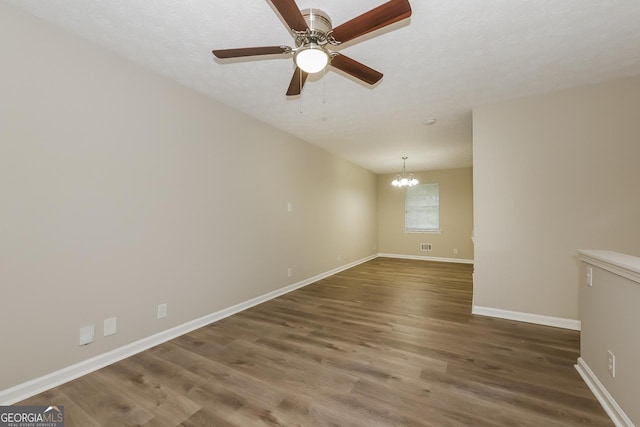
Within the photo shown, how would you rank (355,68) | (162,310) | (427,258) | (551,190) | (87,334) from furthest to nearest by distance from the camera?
(427,258) < (551,190) < (162,310) < (87,334) < (355,68)

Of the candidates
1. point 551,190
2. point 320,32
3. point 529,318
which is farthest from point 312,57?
point 529,318

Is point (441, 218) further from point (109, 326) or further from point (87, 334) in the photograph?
point (87, 334)

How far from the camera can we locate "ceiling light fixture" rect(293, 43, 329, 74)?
1621mm

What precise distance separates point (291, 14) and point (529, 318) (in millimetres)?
3897

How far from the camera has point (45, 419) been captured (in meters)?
1.63

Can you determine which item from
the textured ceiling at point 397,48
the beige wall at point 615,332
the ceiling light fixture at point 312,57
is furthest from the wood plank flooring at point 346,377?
the textured ceiling at point 397,48

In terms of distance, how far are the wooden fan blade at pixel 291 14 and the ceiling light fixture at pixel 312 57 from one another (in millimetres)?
115

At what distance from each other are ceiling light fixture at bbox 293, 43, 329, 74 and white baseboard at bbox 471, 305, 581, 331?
3.40 meters

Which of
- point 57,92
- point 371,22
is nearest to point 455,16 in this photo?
point 371,22

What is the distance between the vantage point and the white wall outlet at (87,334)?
209 centimetres

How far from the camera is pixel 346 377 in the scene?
2.04m

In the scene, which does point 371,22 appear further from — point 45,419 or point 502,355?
point 45,419

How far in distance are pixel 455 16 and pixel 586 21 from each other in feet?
3.17

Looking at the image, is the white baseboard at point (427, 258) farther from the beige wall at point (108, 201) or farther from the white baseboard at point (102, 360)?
the white baseboard at point (102, 360)
